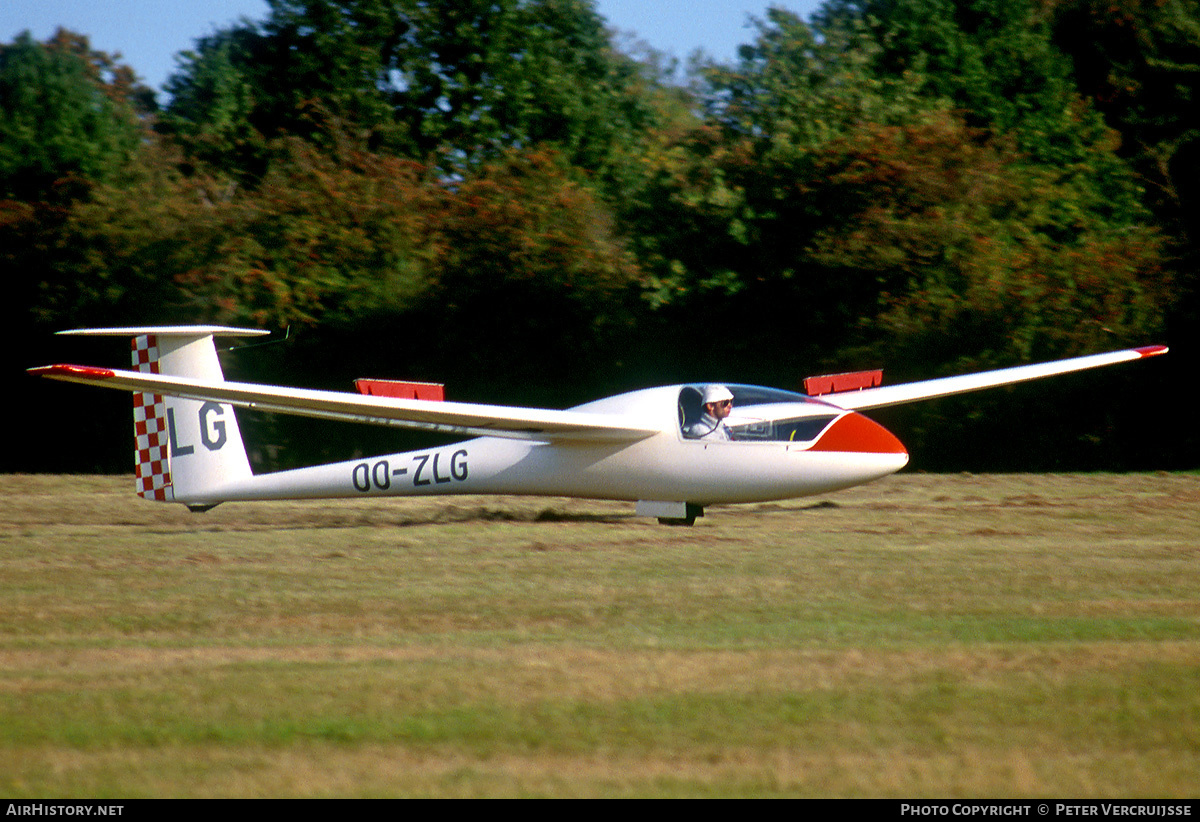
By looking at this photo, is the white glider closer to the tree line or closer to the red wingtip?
the red wingtip

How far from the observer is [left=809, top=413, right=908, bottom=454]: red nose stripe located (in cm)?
1305

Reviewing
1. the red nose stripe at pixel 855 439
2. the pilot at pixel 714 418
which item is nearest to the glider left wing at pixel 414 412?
the pilot at pixel 714 418

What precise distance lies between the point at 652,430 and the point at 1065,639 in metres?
6.79

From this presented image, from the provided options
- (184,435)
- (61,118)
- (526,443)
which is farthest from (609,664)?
(61,118)

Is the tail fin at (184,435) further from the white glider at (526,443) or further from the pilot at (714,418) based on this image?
the pilot at (714,418)

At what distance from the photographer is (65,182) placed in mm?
28688

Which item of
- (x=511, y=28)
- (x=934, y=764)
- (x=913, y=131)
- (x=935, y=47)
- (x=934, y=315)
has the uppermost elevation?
(x=511, y=28)

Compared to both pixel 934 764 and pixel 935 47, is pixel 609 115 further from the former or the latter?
pixel 934 764

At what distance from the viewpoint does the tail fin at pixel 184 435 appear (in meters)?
15.0

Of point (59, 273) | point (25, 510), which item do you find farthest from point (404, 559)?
point (59, 273)

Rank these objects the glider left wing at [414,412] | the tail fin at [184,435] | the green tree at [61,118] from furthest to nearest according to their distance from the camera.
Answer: the green tree at [61,118] → the tail fin at [184,435] → the glider left wing at [414,412]

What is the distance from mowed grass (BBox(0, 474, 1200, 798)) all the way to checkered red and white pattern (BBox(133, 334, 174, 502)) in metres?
2.52

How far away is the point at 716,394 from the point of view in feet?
44.0

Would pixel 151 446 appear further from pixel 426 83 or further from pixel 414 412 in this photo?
pixel 426 83
